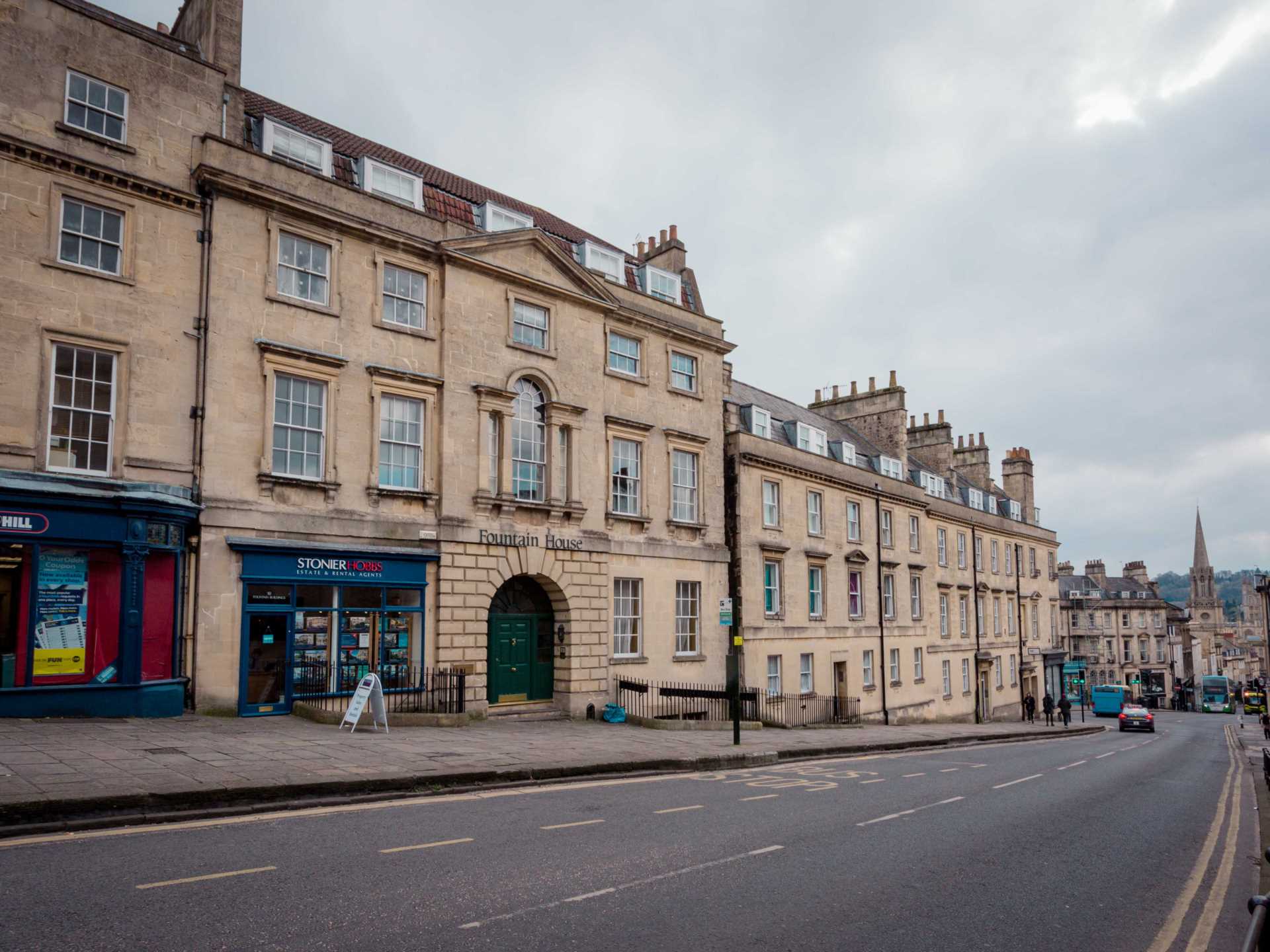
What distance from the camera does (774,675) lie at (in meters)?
29.1

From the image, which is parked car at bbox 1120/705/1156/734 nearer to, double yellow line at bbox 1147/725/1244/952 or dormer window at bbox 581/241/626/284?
double yellow line at bbox 1147/725/1244/952

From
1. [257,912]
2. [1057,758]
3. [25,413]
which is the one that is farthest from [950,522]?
[257,912]

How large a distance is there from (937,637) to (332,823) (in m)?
36.0

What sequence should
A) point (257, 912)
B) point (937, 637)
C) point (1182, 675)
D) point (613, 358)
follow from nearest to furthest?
point (257, 912), point (613, 358), point (937, 637), point (1182, 675)

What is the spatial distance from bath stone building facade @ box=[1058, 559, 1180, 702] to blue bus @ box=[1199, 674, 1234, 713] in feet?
12.2

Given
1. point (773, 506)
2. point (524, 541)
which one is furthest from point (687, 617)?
point (524, 541)

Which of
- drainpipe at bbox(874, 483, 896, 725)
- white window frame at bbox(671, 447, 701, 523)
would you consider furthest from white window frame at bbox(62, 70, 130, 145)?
drainpipe at bbox(874, 483, 896, 725)

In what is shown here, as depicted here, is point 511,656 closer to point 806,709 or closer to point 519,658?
point 519,658

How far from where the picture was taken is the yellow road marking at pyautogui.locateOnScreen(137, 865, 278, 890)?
6617 millimetres

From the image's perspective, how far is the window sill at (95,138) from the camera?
15.3m

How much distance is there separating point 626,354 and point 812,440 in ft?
40.1

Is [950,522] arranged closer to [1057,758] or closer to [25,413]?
[1057,758]

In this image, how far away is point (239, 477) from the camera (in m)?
16.6

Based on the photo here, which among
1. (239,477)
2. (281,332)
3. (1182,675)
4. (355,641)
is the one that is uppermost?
(281,332)
